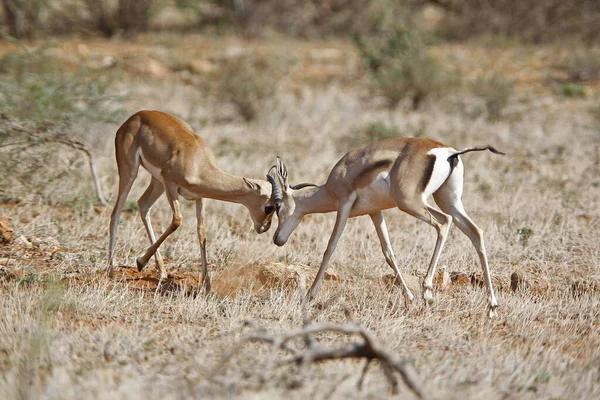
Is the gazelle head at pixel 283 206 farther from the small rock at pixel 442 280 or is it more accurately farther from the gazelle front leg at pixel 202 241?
the small rock at pixel 442 280

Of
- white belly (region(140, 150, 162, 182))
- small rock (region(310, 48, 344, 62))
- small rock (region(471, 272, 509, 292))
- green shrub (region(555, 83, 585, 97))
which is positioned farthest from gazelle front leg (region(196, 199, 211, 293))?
small rock (region(310, 48, 344, 62))

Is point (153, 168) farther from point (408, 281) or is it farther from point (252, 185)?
point (408, 281)

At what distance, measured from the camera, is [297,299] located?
6.84m

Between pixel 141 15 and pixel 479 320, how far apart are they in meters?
20.9

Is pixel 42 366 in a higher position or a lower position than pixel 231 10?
lower

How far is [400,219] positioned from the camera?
10023 mm

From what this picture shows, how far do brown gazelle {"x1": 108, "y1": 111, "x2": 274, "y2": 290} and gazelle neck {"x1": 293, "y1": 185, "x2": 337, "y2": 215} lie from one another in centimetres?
28

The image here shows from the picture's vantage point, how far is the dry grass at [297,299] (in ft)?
15.6

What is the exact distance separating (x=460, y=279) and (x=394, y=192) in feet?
4.78

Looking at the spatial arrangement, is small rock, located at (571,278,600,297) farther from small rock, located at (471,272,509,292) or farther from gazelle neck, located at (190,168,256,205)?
gazelle neck, located at (190,168,256,205)

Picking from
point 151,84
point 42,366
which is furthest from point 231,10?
point 42,366

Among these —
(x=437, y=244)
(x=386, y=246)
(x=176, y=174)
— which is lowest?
(x=386, y=246)

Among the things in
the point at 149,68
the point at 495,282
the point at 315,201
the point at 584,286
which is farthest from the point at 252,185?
the point at 149,68

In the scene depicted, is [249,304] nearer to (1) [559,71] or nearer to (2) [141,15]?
(1) [559,71]
